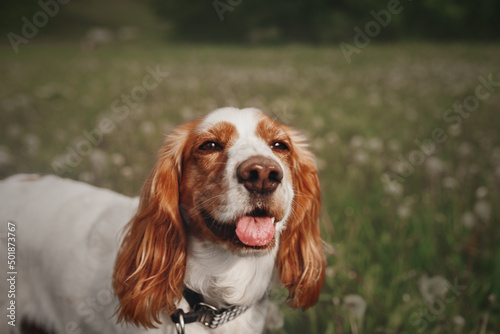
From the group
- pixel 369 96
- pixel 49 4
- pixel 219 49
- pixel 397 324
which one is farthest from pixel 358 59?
pixel 397 324

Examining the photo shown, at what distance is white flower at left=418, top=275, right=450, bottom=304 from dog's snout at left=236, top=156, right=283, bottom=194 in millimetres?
1417

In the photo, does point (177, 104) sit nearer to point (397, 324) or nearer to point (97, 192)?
point (97, 192)

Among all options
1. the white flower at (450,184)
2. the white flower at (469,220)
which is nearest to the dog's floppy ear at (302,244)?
the white flower at (469,220)

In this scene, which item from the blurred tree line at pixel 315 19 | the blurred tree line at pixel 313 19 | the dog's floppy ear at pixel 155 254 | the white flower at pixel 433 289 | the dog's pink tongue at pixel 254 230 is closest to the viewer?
the dog's pink tongue at pixel 254 230

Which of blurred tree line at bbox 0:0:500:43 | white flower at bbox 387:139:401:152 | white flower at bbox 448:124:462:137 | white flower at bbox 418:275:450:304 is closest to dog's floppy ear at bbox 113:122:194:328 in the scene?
white flower at bbox 418:275:450:304

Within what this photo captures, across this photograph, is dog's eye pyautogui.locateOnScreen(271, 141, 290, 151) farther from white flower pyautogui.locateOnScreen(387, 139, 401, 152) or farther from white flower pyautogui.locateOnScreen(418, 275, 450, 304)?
white flower pyautogui.locateOnScreen(387, 139, 401, 152)

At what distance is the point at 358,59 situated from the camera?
10055 millimetres

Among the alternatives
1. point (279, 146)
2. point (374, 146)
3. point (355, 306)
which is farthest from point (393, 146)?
point (279, 146)

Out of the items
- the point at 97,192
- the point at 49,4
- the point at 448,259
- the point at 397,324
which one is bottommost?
the point at 397,324

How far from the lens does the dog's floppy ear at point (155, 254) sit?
166cm

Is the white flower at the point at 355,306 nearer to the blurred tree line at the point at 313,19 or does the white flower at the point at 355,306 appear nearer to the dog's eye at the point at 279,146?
the dog's eye at the point at 279,146

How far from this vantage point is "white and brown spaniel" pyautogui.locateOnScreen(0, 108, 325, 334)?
5.06 feet

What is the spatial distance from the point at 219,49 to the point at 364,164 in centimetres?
991

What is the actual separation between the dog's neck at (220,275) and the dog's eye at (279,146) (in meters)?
0.48
